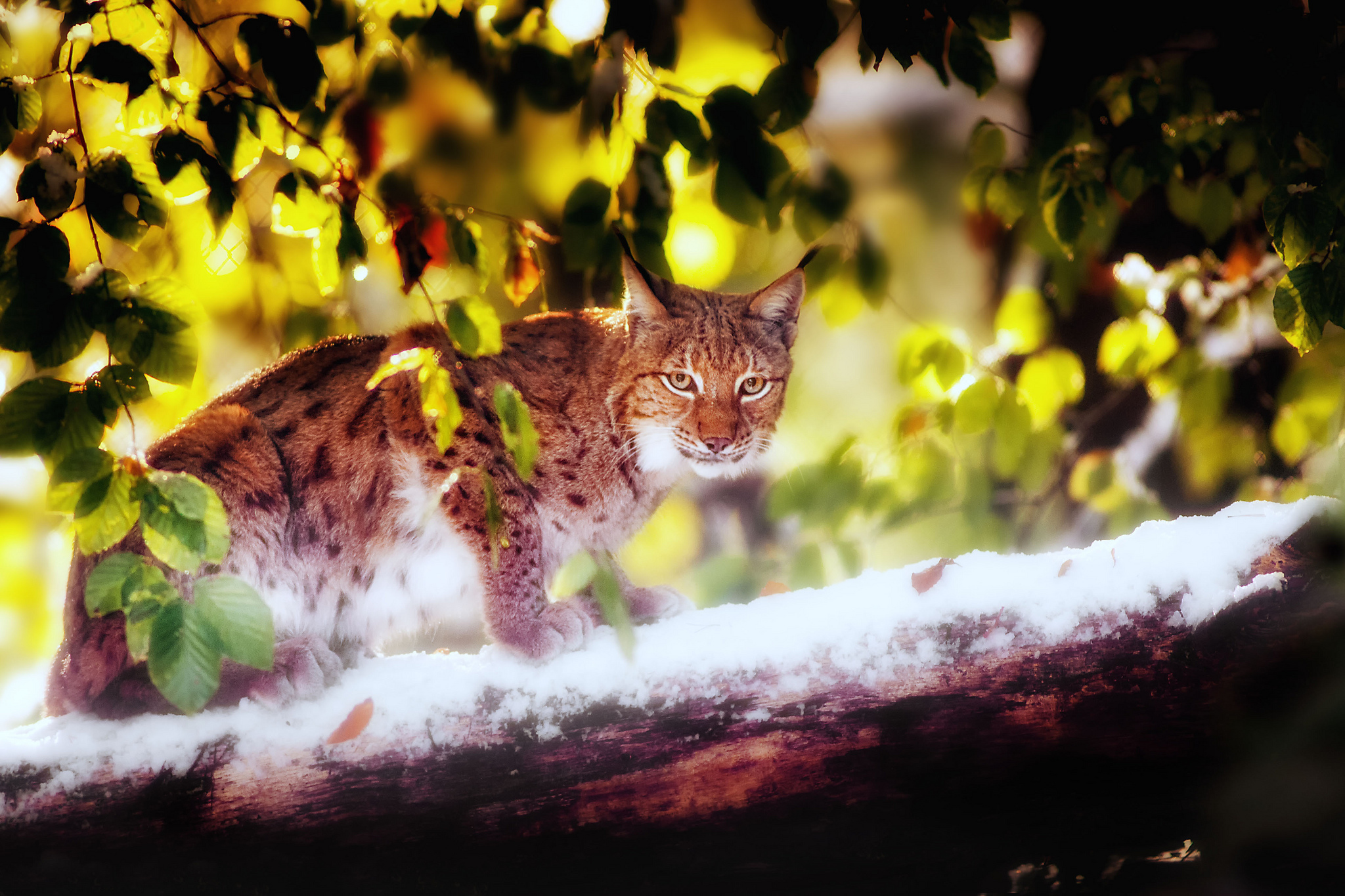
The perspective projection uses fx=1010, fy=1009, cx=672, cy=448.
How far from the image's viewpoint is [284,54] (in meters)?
2.14

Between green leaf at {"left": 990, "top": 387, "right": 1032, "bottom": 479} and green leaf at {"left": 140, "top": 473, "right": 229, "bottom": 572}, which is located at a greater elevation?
Answer: green leaf at {"left": 990, "top": 387, "right": 1032, "bottom": 479}

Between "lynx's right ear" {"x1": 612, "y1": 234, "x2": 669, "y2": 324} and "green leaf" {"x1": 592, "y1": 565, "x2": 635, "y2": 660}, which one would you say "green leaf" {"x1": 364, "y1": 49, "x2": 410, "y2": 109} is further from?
"green leaf" {"x1": 592, "y1": 565, "x2": 635, "y2": 660}

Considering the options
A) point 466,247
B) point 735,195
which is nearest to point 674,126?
point 735,195

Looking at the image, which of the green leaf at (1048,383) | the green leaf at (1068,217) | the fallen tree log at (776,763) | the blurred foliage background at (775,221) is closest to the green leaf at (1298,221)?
the blurred foliage background at (775,221)

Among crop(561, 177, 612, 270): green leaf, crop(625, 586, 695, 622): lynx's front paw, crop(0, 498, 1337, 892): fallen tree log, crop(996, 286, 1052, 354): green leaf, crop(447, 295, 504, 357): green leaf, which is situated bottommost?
crop(0, 498, 1337, 892): fallen tree log

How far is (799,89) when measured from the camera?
255 cm

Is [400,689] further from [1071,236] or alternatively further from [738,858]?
[1071,236]

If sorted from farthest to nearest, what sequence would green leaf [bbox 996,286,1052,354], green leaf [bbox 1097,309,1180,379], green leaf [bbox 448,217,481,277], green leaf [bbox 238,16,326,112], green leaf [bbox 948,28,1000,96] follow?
green leaf [bbox 1097,309,1180,379], green leaf [bbox 996,286,1052,354], green leaf [bbox 948,28,1000,96], green leaf [bbox 448,217,481,277], green leaf [bbox 238,16,326,112]

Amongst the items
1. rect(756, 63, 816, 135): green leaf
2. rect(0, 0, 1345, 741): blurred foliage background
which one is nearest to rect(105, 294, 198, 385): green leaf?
rect(0, 0, 1345, 741): blurred foliage background

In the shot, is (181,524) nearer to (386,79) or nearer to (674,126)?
(674,126)

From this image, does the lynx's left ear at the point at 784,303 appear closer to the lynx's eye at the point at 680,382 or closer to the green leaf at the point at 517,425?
the lynx's eye at the point at 680,382

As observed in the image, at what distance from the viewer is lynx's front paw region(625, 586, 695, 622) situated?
3.11 meters

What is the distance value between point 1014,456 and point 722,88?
1.59 meters

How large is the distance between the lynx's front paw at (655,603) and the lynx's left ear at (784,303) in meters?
0.88
